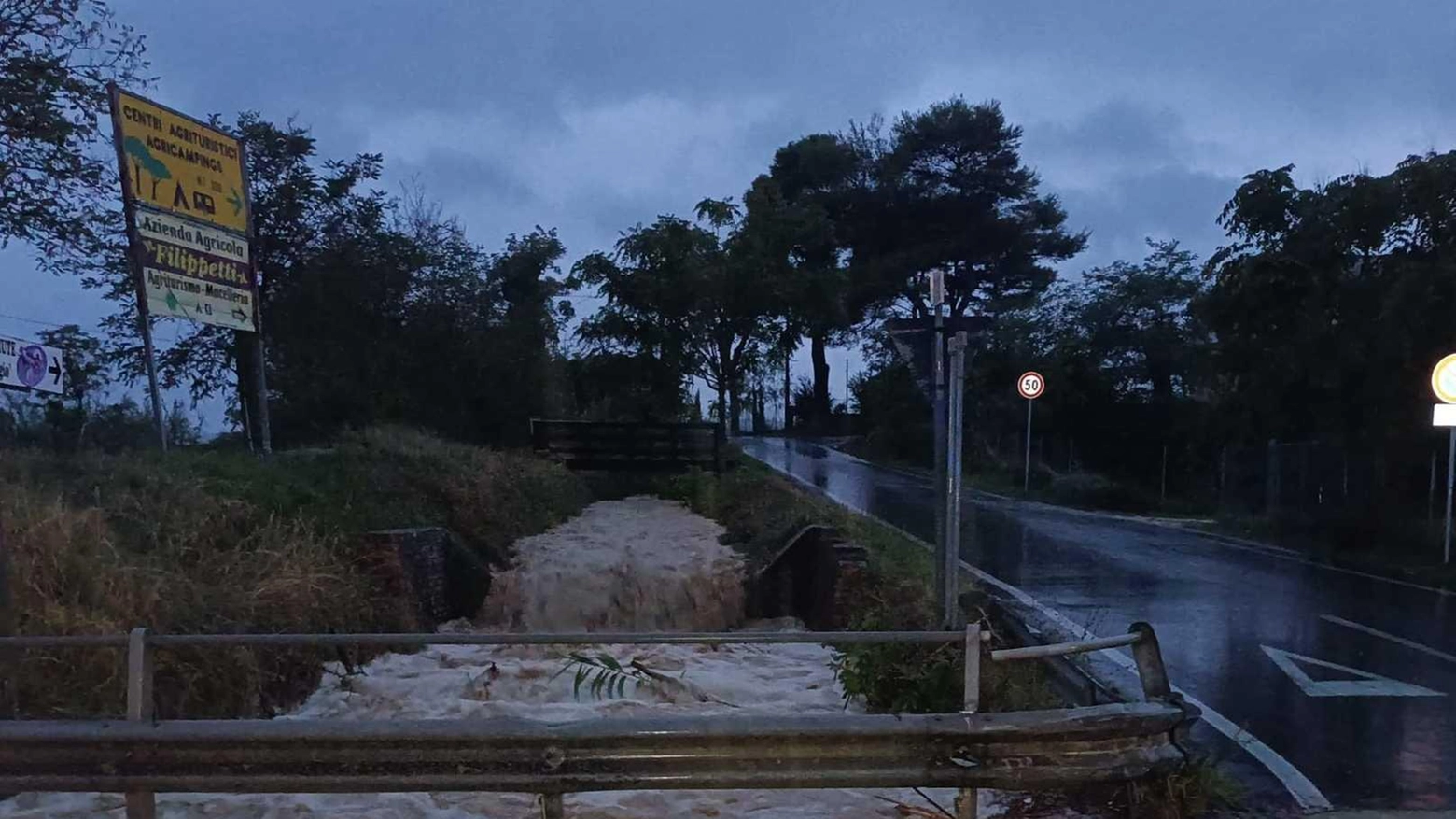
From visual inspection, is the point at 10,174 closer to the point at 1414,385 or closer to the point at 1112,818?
the point at 1112,818

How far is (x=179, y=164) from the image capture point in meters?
11.4

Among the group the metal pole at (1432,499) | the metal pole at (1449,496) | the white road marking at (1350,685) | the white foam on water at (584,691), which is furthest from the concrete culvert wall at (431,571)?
the metal pole at (1432,499)

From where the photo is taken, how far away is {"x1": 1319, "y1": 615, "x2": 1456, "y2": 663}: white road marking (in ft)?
35.4

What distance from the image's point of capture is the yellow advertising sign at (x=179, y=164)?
1082cm

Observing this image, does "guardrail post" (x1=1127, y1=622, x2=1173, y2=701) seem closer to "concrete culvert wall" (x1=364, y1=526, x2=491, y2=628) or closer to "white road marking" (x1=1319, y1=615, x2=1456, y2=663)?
"concrete culvert wall" (x1=364, y1=526, x2=491, y2=628)

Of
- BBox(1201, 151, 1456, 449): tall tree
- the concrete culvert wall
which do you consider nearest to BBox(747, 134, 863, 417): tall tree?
BBox(1201, 151, 1456, 449): tall tree

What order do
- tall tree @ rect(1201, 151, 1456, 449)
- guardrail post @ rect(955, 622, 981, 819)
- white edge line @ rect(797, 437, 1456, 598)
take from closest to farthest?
guardrail post @ rect(955, 622, 981, 819)
white edge line @ rect(797, 437, 1456, 598)
tall tree @ rect(1201, 151, 1456, 449)

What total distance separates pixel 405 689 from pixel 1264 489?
20.8 m

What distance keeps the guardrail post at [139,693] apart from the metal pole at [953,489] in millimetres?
4526

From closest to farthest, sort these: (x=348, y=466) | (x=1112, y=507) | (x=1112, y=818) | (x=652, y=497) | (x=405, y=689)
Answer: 1. (x=1112, y=818)
2. (x=405, y=689)
3. (x=348, y=466)
4. (x=652, y=497)
5. (x=1112, y=507)

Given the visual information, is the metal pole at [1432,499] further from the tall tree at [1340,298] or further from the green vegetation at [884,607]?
the green vegetation at [884,607]

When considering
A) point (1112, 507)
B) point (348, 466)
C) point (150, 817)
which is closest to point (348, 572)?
point (348, 466)

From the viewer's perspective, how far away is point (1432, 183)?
1866 centimetres

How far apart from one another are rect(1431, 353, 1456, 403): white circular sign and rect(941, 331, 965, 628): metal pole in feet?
36.8
